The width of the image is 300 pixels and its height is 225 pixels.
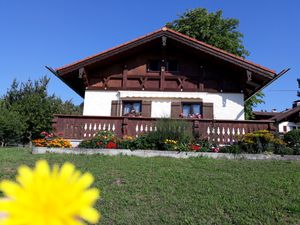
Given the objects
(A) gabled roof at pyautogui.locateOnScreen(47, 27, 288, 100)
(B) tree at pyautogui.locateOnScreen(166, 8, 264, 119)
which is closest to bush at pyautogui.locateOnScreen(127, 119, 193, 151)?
(A) gabled roof at pyautogui.locateOnScreen(47, 27, 288, 100)

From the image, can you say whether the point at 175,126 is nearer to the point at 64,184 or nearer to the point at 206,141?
the point at 206,141

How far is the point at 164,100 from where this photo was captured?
16297 mm

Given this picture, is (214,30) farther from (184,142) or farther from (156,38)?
(184,142)

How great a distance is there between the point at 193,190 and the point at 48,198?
5938 millimetres

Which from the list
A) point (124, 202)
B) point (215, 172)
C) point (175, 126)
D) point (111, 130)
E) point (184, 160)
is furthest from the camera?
point (111, 130)

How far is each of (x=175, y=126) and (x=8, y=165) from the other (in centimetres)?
554

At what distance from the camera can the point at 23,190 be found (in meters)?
0.46

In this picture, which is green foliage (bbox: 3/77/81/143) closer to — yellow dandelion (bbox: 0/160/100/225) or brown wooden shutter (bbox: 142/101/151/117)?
brown wooden shutter (bbox: 142/101/151/117)

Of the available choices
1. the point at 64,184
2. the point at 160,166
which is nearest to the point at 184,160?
the point at 160,166

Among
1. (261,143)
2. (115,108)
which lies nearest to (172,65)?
(115,108)

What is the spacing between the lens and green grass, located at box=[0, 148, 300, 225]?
4934 millimetres

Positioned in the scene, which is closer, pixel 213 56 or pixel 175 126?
pixel 175 126

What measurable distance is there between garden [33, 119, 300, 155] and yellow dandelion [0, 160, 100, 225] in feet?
32.8

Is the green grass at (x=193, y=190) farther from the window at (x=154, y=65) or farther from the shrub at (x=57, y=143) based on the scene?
the window at (x=154, y=65)
